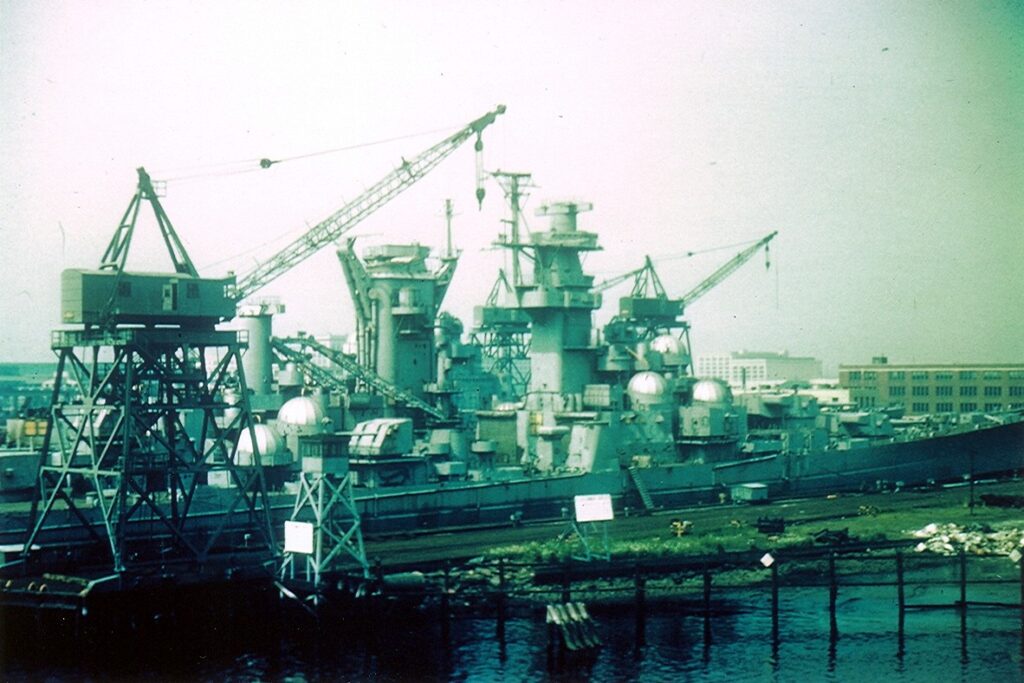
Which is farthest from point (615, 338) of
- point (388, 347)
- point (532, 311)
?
point (388, 347)

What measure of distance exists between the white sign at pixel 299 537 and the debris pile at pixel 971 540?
2163cm

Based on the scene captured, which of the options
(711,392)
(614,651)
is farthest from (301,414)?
(614,651)

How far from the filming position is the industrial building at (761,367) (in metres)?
170

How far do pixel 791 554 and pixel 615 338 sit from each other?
36.9 metres

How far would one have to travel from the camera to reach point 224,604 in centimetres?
3362

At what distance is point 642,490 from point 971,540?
19.0 meters

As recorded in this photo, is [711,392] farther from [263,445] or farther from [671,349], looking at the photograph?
[263,445]

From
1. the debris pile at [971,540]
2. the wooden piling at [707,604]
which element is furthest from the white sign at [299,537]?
the debris pile at [971,540]

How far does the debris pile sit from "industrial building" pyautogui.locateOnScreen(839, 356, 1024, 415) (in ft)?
166

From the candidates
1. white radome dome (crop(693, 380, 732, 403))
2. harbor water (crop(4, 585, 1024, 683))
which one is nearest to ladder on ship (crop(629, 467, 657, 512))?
white radome dome (crop(693, 380, 732, 403))

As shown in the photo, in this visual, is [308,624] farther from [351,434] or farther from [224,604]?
[351,434]

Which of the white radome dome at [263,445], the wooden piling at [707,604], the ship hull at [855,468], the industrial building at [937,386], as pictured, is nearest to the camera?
the wooden piling at [707,604]

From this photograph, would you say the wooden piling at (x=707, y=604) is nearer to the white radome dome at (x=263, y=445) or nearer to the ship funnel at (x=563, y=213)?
the white radome dome at (x=263, y=445)

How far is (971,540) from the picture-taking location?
43875mm
